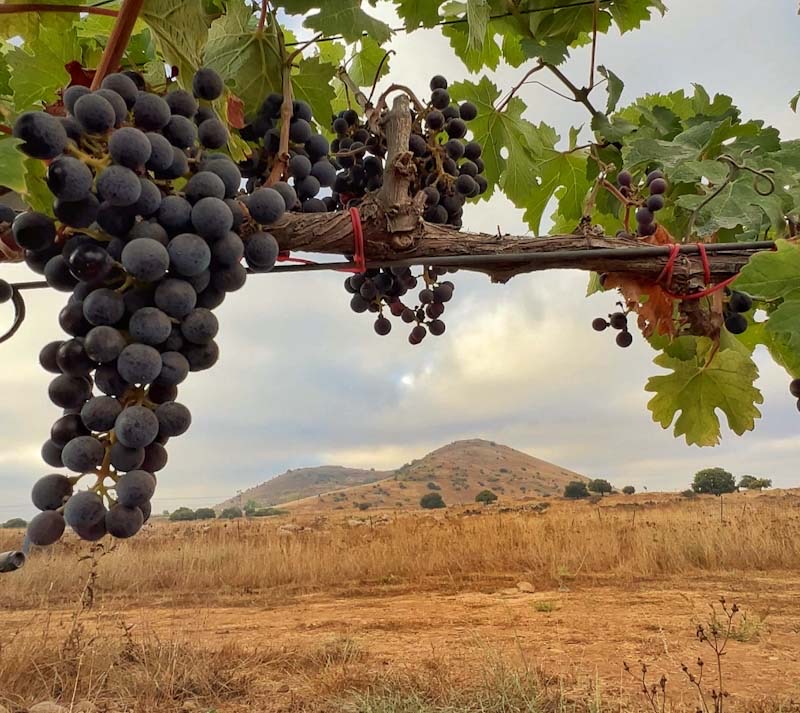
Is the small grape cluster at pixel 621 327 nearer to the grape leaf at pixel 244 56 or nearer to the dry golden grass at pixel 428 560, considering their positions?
the grape leaf at pixel 244 56

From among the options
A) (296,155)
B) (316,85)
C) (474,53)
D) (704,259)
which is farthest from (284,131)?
(474,53)

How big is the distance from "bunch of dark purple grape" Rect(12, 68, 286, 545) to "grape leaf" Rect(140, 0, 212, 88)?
0.46m

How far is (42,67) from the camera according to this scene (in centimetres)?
151

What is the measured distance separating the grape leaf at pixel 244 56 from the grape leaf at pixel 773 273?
48.3 inches

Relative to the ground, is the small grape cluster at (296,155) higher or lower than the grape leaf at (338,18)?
lower

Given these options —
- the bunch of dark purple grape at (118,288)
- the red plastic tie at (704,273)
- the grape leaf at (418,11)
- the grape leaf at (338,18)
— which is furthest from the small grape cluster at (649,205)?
the bunch of dark purple grape at (118,288)

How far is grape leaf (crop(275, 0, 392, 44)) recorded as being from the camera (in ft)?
4.82

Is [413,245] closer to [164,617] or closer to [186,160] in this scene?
[186,160]

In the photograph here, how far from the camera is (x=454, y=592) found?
460 inches

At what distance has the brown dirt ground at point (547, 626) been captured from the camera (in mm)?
6777

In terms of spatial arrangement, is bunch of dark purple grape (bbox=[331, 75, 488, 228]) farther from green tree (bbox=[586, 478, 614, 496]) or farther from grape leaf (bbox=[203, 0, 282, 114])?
green tree (bbox=[586, 478, 614, 496])

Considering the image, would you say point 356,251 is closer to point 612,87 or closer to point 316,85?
point 316,85

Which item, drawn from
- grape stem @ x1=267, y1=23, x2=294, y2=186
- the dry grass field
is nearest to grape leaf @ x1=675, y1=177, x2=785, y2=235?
grape stem @ x1=267, y1=23, x2=294, y2=186

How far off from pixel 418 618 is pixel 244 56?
9180 millimetres
